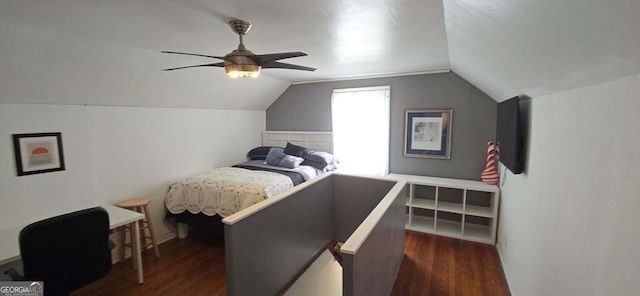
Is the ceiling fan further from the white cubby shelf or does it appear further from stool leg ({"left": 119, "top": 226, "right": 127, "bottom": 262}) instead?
the white cubby shelf

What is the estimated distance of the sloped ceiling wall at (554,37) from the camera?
637 millimetres

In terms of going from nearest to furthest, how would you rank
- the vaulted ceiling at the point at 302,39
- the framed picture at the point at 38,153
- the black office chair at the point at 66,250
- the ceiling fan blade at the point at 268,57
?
1. the vaulted ceiling at the point at 302,39
2. the black office chair at the point at 66,250
3. the ceiling fan blade at the point at 268,57
4. the framed picture at the point at 38,153

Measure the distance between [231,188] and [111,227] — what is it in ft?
3.66

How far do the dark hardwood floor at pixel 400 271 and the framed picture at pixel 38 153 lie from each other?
3.86 ft

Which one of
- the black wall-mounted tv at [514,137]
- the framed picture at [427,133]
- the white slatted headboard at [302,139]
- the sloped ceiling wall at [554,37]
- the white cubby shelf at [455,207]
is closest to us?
the sloped ceiling wall at [554,37]

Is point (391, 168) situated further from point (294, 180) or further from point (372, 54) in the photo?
point (372, 54)

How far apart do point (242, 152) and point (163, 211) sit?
1.67 m

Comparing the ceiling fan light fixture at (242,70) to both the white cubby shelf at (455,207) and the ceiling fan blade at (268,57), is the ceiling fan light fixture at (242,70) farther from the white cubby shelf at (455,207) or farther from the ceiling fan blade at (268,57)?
the white cubby shelf at (455,207)

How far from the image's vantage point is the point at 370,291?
169cm

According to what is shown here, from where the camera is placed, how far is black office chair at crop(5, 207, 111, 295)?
1.54 meters

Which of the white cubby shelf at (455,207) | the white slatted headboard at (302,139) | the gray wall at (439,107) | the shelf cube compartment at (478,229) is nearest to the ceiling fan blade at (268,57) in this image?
the white cubby shelf at (455,207)

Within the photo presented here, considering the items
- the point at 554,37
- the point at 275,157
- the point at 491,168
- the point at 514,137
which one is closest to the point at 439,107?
the point at 491,168

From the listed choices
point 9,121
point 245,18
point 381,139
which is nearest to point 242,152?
point 381,139

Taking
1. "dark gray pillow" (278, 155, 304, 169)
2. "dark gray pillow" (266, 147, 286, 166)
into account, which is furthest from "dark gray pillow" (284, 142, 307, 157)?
"dark gray pillow" (278, 155, 304, 169)
